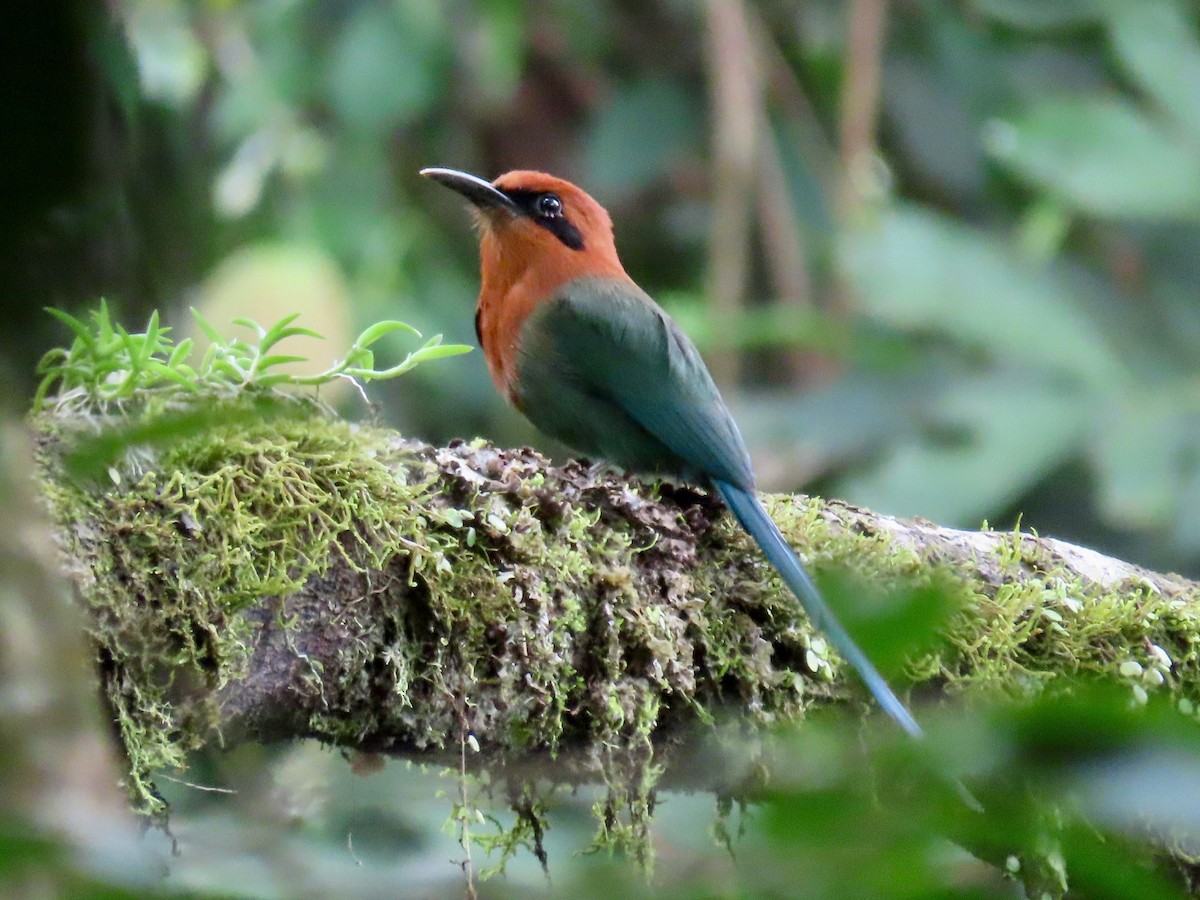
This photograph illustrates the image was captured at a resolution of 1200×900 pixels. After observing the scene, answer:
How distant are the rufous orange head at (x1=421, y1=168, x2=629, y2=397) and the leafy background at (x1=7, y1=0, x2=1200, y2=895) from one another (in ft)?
2.60

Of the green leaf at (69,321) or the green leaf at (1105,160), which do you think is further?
the green leaf at (1105,160)

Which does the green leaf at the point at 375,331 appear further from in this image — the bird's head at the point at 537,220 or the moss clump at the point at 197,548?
the bird's head at the point at 537,220

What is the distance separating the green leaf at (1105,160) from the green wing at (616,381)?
250cm

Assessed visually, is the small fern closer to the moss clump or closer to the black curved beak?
the moss clump

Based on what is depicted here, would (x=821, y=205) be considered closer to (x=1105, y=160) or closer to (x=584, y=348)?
(x=1105, y=160)

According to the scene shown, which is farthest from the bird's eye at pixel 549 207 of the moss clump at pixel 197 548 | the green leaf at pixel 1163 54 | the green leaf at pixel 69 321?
the green leaf at pixel 1163 54

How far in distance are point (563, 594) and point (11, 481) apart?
1511 mm

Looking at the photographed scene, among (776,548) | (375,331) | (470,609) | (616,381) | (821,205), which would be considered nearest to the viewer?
(470,609)

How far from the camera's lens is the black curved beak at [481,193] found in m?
3.60

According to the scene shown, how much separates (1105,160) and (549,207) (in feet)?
8.68

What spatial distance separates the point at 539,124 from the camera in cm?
786

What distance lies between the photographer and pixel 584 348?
3215mm

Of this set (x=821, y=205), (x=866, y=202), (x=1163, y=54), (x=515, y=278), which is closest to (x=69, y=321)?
(x=515, y=278)

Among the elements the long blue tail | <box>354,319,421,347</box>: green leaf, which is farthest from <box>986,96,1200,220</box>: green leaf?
<box>354,319,421,347</box>: green leaf
